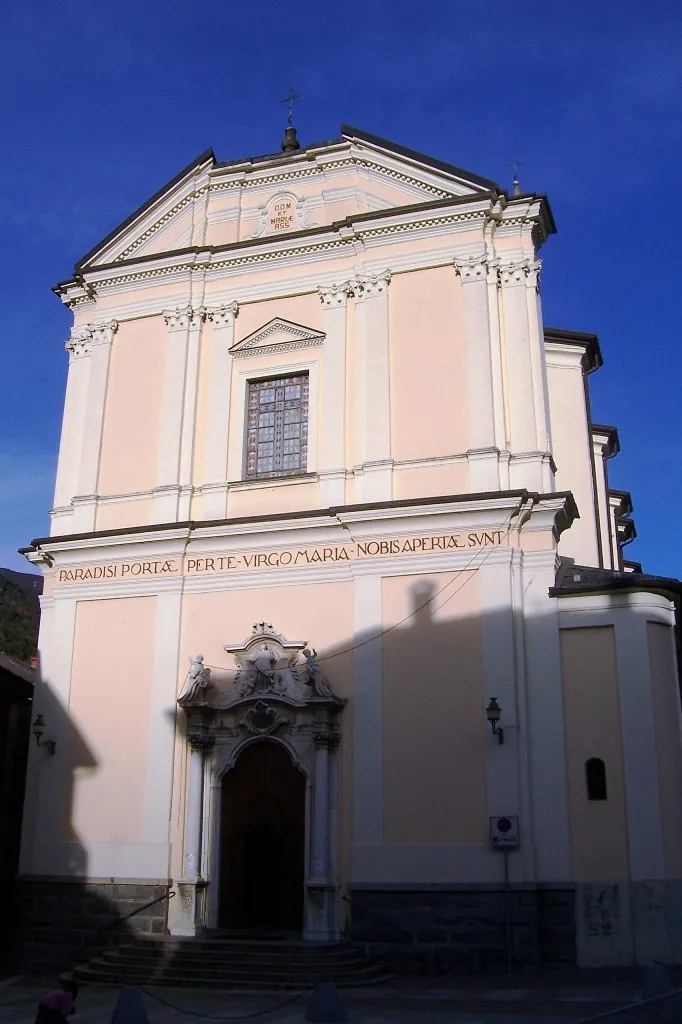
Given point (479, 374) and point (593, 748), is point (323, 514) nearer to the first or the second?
point (479, 374)

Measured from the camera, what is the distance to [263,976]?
14.7 m

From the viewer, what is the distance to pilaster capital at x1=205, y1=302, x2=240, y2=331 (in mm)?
20797

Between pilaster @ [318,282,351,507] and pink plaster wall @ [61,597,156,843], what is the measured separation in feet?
13.1

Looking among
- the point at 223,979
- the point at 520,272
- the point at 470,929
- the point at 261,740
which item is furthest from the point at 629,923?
the point at 520,272

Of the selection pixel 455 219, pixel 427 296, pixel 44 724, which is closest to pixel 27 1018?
pixel 44 724

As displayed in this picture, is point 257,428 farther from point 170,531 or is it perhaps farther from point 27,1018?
point 27,1018

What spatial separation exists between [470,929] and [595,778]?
2.99 m

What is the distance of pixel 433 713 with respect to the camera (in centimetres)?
1667

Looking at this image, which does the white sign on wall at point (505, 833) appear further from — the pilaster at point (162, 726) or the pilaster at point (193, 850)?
the pilaster at point (162, 726)

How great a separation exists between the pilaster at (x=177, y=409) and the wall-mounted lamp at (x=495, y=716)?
7.10m

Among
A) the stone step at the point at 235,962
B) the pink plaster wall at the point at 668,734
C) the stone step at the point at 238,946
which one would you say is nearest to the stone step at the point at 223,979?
the stone step at the point at 235,962

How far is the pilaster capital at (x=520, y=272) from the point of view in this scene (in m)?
19.1

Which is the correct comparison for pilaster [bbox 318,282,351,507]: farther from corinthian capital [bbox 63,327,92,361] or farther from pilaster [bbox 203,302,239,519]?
corinthian capital [bbox 63,327,92,361]

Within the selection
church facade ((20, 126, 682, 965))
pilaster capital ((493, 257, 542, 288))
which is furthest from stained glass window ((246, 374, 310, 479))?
pilaster capital ((493, 257, 542, 288))
